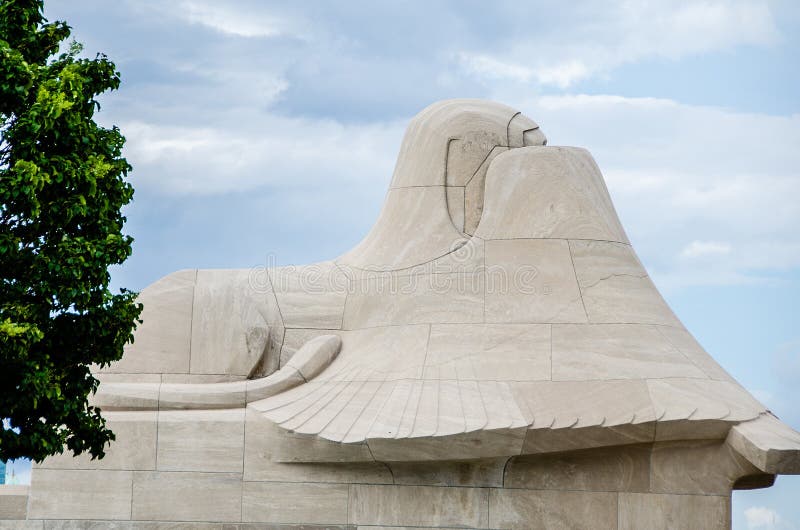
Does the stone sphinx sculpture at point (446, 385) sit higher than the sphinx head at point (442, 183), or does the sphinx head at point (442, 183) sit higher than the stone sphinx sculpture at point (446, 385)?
the sphinx head at point (442, 183)

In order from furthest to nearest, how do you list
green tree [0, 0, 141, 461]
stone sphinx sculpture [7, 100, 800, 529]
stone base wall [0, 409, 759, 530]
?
stone base wall [0, 409, 759, 530] < stone sphinx sculpture [7, 100, 800, 529] < green tree [0, 0, 141, 461]

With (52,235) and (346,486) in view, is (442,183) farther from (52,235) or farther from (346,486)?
(52,235)

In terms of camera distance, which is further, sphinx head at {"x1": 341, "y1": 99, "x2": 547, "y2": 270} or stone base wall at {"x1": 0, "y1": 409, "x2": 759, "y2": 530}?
sphinx head at {"x1": 341, "y1": 99, "x2": 547, "y2": 270}

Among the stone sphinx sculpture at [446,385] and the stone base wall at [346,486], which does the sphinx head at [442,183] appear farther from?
the stone base wall at [346,486]

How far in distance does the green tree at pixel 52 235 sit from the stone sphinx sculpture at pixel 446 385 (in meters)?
2.66

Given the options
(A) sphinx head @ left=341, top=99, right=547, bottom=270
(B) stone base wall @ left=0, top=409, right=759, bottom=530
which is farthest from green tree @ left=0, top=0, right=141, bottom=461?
(A) sphinx head @ left=341, top=99, right=547, bottom=270

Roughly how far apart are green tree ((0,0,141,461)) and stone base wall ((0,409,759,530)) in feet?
8.13

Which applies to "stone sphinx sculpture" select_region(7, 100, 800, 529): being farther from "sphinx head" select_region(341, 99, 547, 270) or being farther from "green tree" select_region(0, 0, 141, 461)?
"green tree" select_region(0, 0, 141, 461)

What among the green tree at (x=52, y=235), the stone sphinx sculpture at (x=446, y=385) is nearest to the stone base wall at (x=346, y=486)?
the stone sphinx sculpture at (x=446, y=385)

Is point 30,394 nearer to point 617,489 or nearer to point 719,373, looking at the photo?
point 617,489

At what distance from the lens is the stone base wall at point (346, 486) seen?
14383 mm

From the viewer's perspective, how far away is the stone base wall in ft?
47.2

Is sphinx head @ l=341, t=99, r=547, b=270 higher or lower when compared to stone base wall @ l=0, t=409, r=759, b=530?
higher

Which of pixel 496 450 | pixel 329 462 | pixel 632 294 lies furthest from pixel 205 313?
pixel 632 294
